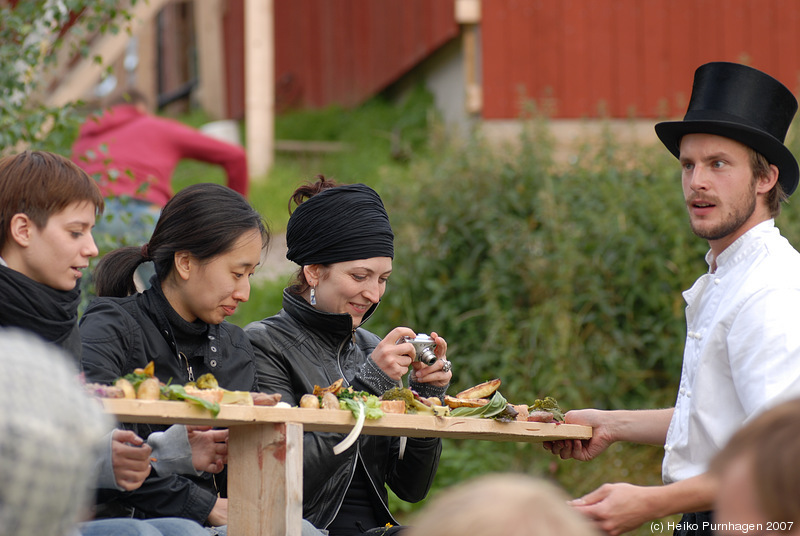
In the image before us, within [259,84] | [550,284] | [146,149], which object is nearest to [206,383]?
[550,284]

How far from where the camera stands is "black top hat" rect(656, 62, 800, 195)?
10.2 ft

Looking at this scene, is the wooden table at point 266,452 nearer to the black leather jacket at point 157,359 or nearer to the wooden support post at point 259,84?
the black leather jacket at point 157,359

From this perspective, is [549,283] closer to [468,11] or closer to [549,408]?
[549,408]

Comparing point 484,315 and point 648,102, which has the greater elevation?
point 648,102

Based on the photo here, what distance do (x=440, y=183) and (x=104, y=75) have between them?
257cm

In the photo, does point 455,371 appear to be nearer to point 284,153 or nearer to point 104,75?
point 104,75

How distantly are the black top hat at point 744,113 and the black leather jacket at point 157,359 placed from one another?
161cm

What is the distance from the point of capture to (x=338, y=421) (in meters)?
2.46

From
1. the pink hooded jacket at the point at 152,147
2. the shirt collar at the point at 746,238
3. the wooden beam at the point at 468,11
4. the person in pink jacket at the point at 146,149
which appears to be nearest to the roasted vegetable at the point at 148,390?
the shirt collar at the point at 746,238

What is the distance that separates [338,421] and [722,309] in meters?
1.24

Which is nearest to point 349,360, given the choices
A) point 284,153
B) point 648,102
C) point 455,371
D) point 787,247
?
point 787,247

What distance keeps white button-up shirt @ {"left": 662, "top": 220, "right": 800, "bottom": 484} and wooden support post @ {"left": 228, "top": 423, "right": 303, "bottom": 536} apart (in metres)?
1.24

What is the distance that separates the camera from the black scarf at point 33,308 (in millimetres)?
2296

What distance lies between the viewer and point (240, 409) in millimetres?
2287
